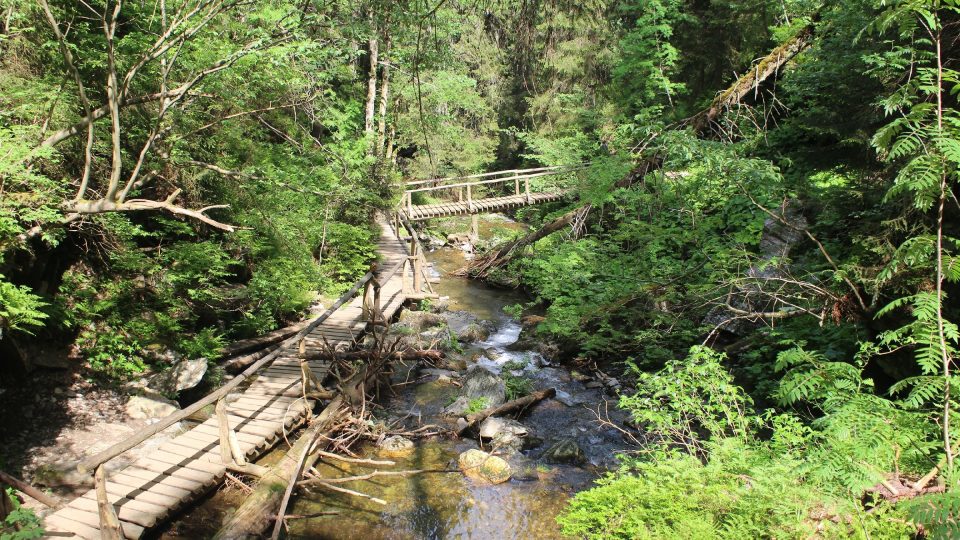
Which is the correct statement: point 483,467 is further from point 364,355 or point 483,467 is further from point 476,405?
point 364,355

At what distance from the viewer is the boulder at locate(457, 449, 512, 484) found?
6449 mm

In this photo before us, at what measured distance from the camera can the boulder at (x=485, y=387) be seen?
8445 millimetres

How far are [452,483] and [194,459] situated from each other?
3.00 metres

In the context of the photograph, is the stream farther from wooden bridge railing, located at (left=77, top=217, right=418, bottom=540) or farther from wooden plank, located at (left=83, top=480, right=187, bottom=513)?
wooden bridge railing, located at (left=77, top=217, right=418, bottom=540)

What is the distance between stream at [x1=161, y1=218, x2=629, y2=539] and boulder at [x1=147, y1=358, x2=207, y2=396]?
5.63 feet

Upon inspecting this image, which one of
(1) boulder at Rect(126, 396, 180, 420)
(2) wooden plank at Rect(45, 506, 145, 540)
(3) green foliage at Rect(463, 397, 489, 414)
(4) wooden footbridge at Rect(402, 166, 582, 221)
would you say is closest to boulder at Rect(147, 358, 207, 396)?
(1) boulder at Rect(126, 396, 180, 420)

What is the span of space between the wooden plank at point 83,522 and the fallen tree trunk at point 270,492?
723 mm

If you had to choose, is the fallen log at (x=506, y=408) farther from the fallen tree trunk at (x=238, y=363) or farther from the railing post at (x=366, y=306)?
the railing post at (x=366, y=306)

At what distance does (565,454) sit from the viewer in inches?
273

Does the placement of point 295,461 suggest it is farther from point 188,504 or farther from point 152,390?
point 152,390

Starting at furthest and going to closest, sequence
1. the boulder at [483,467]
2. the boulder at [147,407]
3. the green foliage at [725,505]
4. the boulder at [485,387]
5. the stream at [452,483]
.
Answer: the boulder at [485,387]
the boulder at [147,407]
the boulder at [483,467]
the stream at [452,483]
the green foliage at [725,505]

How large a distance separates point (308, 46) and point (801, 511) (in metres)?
8.14

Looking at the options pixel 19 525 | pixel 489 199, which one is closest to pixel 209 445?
pixel 19 525

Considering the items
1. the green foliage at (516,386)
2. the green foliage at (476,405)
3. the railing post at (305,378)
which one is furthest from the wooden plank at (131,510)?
the green foliage at (516,386)
